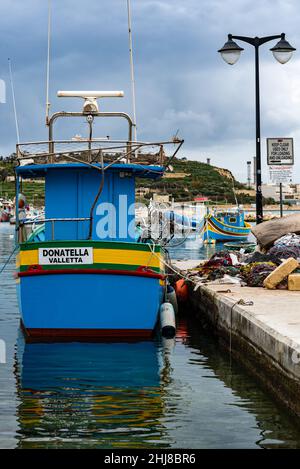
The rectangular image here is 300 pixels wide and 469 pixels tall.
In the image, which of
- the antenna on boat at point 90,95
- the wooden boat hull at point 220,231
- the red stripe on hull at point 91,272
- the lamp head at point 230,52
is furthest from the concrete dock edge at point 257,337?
the wooden boat hull at point 220,231

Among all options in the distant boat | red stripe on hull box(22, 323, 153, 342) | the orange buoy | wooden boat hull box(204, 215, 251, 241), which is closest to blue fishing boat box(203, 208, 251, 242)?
wooden boat hull box(204, 215, 251, 241)

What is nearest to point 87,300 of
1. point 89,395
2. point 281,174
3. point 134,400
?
point 89,395

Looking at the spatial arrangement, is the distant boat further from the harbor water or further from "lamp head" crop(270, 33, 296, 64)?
the harbor water

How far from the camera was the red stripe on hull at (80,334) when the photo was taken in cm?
1338

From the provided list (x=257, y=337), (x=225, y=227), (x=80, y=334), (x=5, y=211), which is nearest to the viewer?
(x=257, y=337)

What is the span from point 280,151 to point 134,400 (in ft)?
32.1

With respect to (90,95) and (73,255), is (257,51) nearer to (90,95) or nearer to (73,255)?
(90,95)

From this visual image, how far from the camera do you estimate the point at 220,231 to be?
61.6 m

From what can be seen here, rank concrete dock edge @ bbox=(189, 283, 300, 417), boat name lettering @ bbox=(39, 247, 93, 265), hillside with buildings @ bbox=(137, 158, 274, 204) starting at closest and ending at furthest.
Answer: concrete dock edge @ bbox=(189, 283, 300, 417) < boat name lettering @ bbox=(39, 247, 93, 265) < hillside with buildings @ bbox=(137, 158, 274, 204)

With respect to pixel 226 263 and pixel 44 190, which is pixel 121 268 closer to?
pixel 44 190

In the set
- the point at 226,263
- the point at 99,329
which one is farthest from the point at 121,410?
the point at 226,263

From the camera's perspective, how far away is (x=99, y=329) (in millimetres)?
13375

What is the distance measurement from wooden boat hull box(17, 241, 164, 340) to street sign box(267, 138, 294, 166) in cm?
588

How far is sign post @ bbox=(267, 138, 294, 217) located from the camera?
18.2 meters
